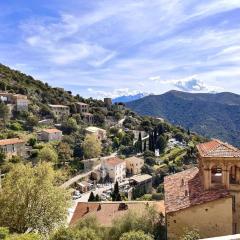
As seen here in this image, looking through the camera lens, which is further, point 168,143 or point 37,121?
point 168,143

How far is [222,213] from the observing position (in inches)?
973

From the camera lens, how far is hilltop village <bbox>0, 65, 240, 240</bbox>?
25.4m

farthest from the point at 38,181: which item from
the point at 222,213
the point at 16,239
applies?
the point at 222,213

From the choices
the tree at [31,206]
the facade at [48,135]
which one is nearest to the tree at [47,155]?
the facade at [48,135]

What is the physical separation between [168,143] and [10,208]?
87861 millimetres

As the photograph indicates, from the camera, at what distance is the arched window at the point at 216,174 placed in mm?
26219

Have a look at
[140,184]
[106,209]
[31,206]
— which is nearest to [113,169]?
[140,184]

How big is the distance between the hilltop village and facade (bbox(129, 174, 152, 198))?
0.78 feet

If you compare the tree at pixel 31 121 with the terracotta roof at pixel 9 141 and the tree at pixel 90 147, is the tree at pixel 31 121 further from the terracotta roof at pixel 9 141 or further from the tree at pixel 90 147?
the terracotta roof at pixel 9 141

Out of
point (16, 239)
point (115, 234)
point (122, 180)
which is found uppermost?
point (16, 239)

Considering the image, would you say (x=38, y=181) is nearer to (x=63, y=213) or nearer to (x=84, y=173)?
(x=63, y=213)

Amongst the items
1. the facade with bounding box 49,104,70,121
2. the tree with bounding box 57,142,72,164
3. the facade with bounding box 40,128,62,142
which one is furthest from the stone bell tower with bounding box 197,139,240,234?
the facade with bounding box 49,104,70,121

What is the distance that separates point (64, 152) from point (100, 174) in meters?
9.68

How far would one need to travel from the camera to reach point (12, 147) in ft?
274
